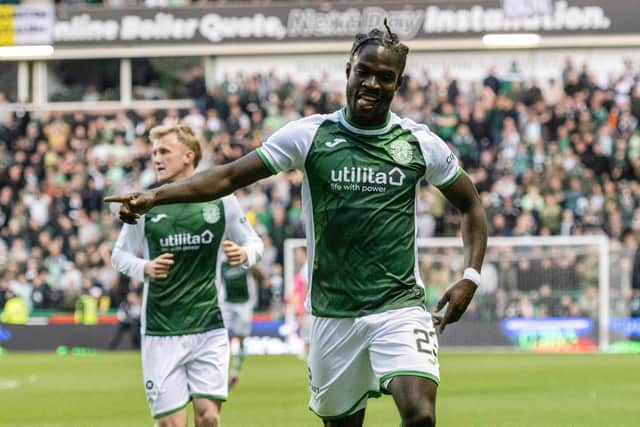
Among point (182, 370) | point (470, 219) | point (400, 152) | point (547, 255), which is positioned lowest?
point (547, 255)

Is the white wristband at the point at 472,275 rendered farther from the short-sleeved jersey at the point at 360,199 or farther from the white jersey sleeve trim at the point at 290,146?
the white jersey sleeve trim at the point at 290,146

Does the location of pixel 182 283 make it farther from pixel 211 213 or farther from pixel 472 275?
pixel 472 275

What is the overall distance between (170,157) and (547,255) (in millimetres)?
17973

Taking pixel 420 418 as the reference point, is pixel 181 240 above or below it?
above

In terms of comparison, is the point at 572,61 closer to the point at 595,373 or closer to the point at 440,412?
the point at 595,373

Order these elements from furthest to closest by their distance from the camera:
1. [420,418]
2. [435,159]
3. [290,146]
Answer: [435,159], [290,146], [420,418]

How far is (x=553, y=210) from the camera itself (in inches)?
1112

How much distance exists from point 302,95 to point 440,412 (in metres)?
19.2

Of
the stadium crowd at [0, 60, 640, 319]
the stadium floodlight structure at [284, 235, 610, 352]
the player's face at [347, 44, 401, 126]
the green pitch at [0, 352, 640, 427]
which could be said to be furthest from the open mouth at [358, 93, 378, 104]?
the stadium floodlight structure at [284, 235, 610, 352]

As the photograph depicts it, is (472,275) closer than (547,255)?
Yes

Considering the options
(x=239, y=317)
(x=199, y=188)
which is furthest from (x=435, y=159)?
(x=239, y=317)

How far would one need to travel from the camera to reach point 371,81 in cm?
707

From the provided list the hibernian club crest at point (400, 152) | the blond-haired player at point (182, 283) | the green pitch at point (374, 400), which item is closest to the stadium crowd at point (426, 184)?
the green pitch at point (374, 400)

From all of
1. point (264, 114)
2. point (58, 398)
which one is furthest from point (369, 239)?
point (264, 114)
